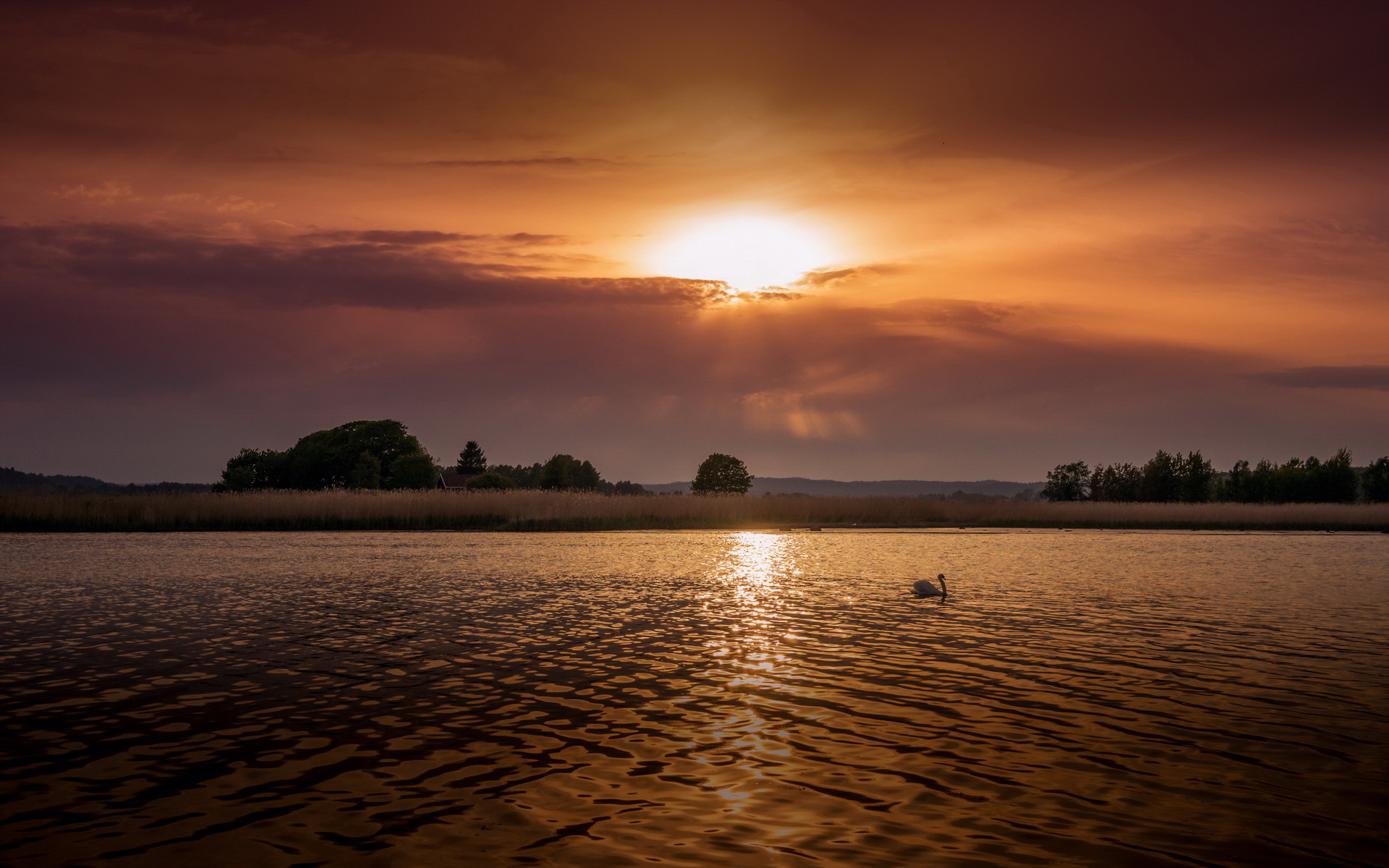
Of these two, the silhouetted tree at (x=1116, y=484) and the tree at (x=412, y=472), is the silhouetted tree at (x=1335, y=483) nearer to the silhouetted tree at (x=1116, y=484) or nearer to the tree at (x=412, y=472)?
the silhouetted tree at (x=1116, y=484)

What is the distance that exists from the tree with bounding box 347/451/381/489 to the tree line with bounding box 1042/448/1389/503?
2778 inches

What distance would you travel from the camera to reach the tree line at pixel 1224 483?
9138 cm

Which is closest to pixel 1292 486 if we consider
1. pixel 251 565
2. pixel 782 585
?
pixel 782 585

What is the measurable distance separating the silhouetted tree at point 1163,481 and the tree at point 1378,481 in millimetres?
24889

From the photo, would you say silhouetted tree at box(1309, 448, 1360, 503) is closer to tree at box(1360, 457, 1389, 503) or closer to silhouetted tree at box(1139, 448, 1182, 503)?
tree at box(1360, 457, 1389, 503)

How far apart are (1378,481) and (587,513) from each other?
293 ft

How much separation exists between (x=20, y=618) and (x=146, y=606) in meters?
2.13

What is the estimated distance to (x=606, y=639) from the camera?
1582 centimetres

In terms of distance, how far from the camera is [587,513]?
51688mm

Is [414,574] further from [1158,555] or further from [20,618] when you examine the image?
[1158,555]

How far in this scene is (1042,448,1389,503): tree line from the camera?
300ft

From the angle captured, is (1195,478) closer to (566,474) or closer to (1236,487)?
(1236,487)

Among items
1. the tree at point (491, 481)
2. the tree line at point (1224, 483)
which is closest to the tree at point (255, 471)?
the tree at point (491, 481)

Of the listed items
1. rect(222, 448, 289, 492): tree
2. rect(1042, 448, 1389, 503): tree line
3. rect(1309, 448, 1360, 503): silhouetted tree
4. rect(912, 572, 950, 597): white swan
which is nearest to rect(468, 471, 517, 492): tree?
rect(222, 448, 289, 492): tree
